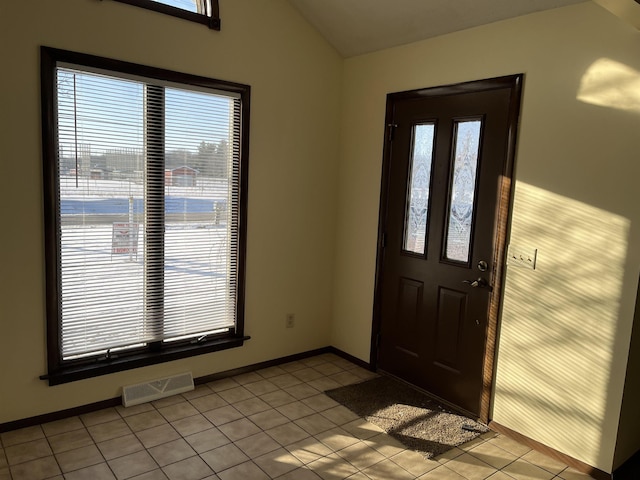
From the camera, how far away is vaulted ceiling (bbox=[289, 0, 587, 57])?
2807mm

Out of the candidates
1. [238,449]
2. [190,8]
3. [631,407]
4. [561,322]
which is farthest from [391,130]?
[238,449]

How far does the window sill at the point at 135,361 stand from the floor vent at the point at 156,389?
0.13 meters

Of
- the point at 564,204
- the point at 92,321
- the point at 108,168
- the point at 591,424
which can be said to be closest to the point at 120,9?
the point at 108,168

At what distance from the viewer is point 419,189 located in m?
3.41

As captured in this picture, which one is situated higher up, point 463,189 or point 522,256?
point 463,189

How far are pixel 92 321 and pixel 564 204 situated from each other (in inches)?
110

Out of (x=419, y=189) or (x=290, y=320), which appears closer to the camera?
(x=419, y=189)

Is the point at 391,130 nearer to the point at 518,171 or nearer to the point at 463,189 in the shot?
the point at 463,189

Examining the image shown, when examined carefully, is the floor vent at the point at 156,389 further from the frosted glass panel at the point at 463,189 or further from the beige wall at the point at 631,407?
the beige wall at the point at 631,407

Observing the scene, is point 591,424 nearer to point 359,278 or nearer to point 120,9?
point 359,278

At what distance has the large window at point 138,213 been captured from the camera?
9.18 feet

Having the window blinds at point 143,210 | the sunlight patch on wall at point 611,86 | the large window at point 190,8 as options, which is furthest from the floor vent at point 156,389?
the sunlight patch on wall at point 611,86

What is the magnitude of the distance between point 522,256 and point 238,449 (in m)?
1.93

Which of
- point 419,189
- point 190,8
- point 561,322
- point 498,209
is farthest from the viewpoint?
point 419,189
